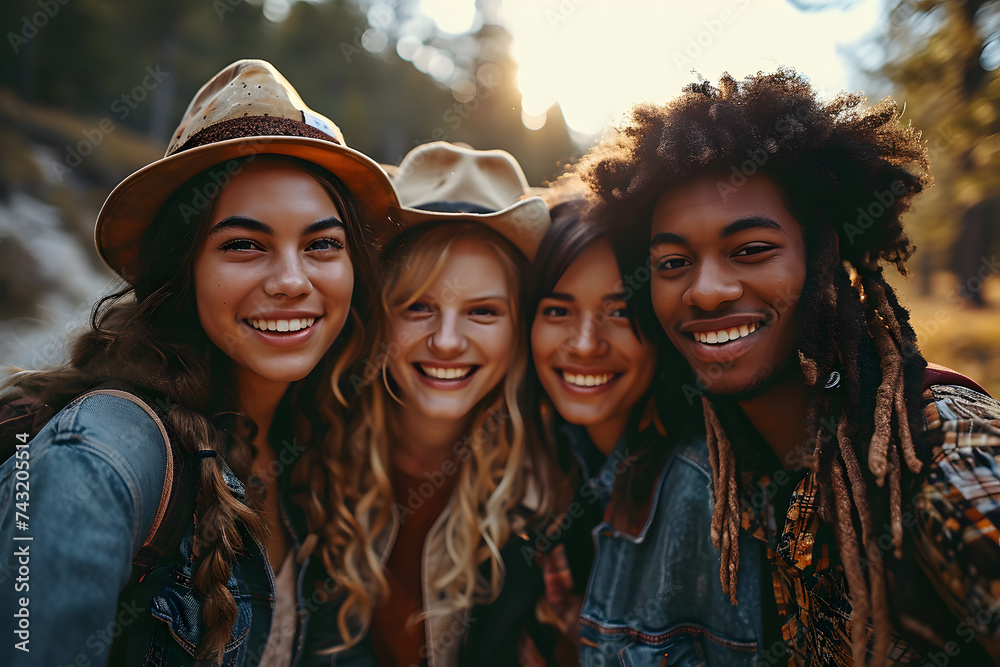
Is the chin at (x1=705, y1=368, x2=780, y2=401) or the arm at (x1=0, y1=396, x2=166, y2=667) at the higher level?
the chin at (x1=705, y1=368, x2=780, y2=401)

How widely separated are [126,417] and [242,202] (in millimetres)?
920

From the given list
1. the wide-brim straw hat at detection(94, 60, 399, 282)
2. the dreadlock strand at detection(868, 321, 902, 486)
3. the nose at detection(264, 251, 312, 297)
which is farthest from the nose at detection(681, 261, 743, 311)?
the nose at detection(264, 251, 312, 297)

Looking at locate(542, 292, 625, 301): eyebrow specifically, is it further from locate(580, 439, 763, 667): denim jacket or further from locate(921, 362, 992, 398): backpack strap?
locate(921, 362, 992, 398): backpack strap

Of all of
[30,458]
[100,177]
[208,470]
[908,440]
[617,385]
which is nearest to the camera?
[30,458]

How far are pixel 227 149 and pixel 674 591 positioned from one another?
8.94 ft

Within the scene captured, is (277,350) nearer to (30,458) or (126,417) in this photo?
(126,417)

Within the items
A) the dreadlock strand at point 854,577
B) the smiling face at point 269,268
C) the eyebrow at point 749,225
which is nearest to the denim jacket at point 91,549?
the smiling face at point 269,268

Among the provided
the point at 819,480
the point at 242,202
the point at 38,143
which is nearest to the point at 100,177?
the point at 38,143

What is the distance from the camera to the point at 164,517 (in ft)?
6.40

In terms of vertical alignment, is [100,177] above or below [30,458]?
above

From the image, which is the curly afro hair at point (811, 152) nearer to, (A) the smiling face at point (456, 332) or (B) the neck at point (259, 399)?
(A) the smiling face at point (456, 332)

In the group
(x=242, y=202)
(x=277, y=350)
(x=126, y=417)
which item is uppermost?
(x=242, y=202)

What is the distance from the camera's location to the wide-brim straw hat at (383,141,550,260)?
2807 mm

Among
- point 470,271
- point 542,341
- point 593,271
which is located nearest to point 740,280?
point 593,271
